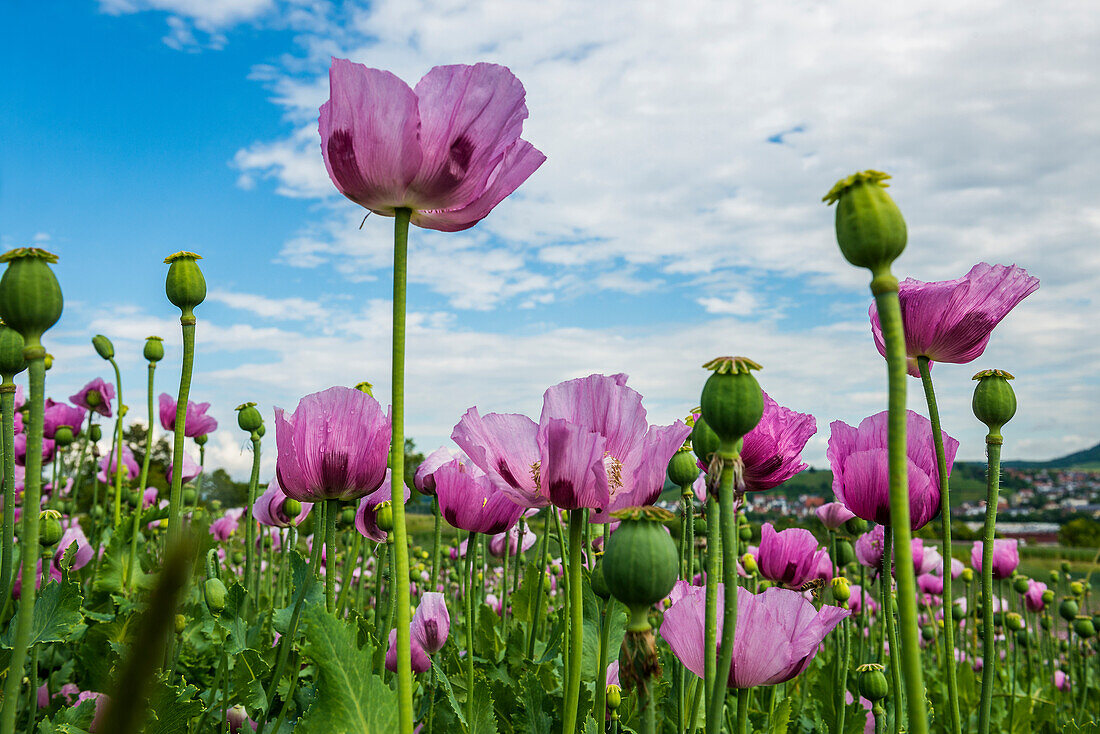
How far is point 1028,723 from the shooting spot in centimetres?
325

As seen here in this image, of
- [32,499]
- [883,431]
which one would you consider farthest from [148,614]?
[883,431]

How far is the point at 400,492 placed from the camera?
1.02m

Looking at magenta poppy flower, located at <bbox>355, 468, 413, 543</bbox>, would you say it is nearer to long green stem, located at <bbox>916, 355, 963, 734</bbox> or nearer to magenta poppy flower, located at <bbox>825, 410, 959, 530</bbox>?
magenta poppy flower, located at <bbox>825, 410, 959, 530</bbox>

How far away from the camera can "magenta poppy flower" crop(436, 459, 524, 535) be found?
5.84ft

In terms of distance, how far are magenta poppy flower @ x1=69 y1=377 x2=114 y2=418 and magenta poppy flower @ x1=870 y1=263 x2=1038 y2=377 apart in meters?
3.92

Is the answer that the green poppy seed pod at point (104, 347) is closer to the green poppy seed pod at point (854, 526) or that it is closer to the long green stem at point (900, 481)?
→ the green poppy seed pod at point (854, 526)

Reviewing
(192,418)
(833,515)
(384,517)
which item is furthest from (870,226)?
(192,418)

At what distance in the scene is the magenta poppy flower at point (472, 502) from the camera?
1780 millimetres

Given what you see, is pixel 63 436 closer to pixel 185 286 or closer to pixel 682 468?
pixel 185 286

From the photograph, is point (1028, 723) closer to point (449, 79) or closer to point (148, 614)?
point (449, 79)

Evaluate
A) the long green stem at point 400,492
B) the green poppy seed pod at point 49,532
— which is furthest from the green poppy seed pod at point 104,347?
the long green stem at point 400,492

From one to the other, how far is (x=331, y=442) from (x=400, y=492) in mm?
538

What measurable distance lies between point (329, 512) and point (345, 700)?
0.53 metres

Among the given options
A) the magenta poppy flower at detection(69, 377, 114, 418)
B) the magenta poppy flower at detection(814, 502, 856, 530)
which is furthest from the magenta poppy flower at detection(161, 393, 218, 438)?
the magenta poppy flower at detection(814, 502, 856, 530)
